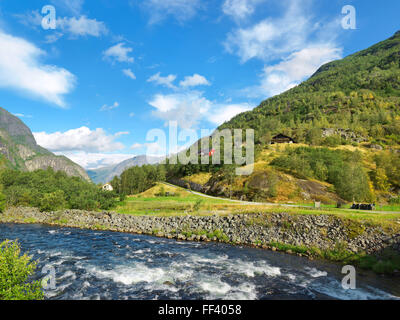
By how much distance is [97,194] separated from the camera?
205ft

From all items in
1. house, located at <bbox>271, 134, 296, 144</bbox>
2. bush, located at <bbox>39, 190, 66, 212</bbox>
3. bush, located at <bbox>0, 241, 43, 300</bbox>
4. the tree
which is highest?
house, located at <bbox>271, 134, 296, 144</bbox>

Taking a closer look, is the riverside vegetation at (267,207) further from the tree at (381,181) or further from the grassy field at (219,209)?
the tree at (381,181)

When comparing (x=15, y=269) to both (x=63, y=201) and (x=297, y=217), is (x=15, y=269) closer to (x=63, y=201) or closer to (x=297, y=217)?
(x=297, y=217)

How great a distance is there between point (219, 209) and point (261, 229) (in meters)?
15.0

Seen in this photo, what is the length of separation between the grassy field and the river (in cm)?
949

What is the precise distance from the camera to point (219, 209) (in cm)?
4334

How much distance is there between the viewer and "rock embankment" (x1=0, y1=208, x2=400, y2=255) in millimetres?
22750

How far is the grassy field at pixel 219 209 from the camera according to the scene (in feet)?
82.8

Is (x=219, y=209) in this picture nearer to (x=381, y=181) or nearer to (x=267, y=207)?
(x=267, y=207)

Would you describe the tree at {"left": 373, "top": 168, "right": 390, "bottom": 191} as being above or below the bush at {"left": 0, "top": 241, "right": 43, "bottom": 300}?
above

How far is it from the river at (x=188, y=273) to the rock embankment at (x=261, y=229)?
280cm

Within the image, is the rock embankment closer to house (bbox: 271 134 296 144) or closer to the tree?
the tree

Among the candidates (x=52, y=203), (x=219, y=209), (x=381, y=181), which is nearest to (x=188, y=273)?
(x=219, y=209)

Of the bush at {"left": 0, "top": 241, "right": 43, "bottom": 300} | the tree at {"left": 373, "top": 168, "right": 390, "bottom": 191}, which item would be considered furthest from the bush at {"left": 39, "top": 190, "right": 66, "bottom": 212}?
the tree at {"left": 373, "top": 168, "right": 390, "bottom": 191}
